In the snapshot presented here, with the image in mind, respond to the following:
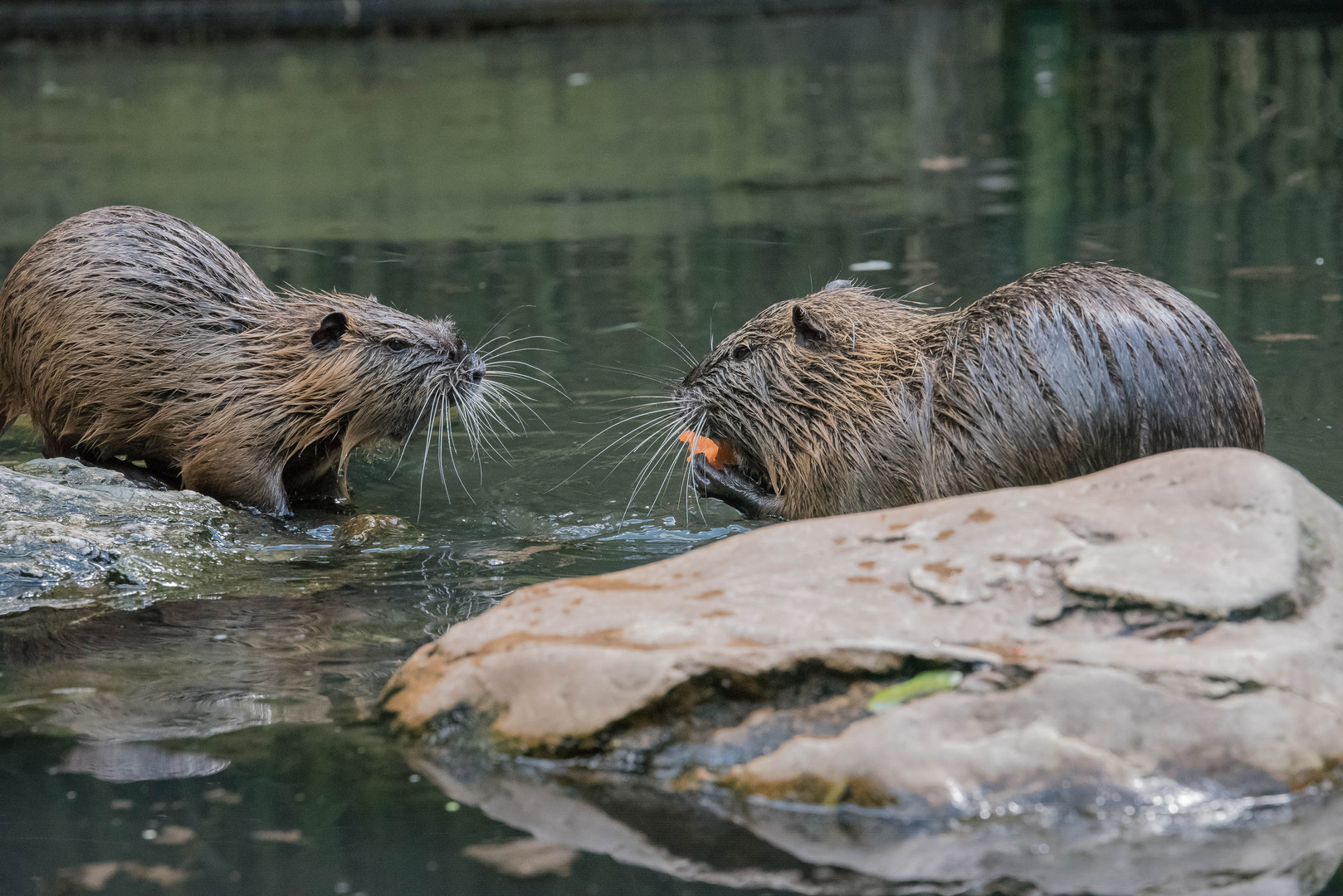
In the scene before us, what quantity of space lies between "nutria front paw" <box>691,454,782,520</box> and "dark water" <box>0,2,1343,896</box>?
0.14m

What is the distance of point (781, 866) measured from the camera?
2416 millimetres

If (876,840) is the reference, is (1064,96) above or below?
above

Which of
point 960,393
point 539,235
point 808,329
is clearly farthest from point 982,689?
point 539,235

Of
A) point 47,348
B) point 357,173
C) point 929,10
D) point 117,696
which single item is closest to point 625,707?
point 117,696

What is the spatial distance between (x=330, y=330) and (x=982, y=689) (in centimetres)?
293

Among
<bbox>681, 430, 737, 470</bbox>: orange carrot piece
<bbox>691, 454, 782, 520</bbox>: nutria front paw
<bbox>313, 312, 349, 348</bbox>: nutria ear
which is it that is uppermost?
<bbox>313, 312, 349, 348</bbox>: nutria ear

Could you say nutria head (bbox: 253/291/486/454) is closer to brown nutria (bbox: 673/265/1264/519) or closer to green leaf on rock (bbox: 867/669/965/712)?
brown nutria (bbox: 673/265/1264/519)

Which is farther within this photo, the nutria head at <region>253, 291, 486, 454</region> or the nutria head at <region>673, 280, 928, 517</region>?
the nutria head at <region>253, 291, 486, 454</region>

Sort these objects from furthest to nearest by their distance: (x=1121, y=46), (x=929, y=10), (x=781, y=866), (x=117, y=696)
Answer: (x=929, y=10)
(x=1121, y=46)
(x=117, y=696)
(x=781, y=866)

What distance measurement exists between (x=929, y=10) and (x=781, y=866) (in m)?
12.1

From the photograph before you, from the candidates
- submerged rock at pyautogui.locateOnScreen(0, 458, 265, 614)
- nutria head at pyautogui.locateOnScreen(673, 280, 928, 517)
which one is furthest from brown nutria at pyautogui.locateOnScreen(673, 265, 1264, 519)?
submerged rock at pyautogui.locateOnScreen(0, 458, 265, 614)

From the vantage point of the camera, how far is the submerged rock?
3.94m

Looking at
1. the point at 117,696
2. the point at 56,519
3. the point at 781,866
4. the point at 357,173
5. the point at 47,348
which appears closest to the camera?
the point at 781,866

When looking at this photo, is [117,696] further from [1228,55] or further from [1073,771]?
[1228,55]
